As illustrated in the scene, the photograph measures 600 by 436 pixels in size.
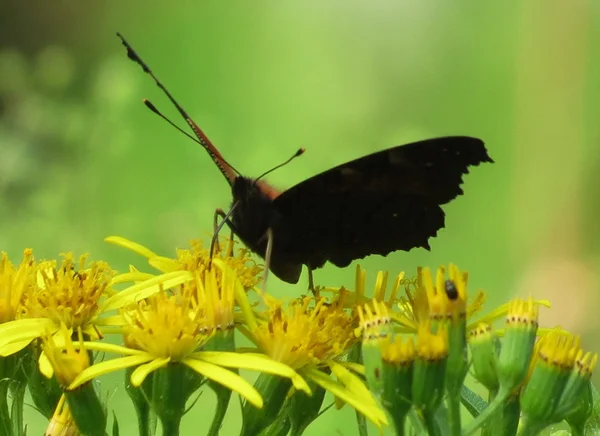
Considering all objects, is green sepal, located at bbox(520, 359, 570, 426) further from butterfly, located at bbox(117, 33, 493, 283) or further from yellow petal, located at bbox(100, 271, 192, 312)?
yellow petal, located at bbox(100, 271, 192, 312)

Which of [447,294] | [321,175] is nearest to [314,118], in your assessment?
[321,175]

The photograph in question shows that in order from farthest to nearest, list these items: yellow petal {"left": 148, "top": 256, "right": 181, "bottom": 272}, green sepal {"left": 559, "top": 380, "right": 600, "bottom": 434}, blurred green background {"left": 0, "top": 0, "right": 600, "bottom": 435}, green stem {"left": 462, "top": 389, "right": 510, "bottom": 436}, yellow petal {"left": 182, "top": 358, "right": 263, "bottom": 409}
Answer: blurred green background {"left": 0, "top": 0, "right": 600, "bottom": 435} < yellow petal {"left": 148, "top": 256, "right": 181, "bottom": 272} < green sepal {"left": 559, "top": 380, "right": 600, "bottom": 434} < green stem {"left": 462, "top": 389, "right": 510, "bottom": 436} < yellow petal {"left": 182, "top": 358, "right": 263, "bottom": 409}

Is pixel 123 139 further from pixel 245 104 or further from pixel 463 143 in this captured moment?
pixel 463 143

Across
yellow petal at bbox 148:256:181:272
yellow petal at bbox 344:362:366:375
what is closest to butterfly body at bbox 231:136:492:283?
yellow petal at bbox 148:256:181:272

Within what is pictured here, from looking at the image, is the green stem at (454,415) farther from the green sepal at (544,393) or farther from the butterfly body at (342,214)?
the butterfly body at (342,214)

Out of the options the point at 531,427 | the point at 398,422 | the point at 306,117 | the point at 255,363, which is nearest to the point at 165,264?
the point at 255,363

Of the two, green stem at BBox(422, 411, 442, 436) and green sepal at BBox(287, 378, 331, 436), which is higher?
green sepal at BBox(287, 378, 331, 436)

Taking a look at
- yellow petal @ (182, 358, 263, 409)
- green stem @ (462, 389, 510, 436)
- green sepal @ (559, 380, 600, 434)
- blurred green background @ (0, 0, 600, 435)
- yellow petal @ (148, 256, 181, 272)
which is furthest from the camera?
blurred green background @ (0, 0, 600, 435)

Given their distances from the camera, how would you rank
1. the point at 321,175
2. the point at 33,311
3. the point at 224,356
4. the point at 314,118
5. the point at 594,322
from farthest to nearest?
the point at 314,118 → the point at 594,322 → the point at 321,175 → the point at 33,311 → the point at 224,356

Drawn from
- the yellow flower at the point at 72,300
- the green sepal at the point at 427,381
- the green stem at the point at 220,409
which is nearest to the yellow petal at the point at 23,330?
the yellow flower at the point at 72,300
